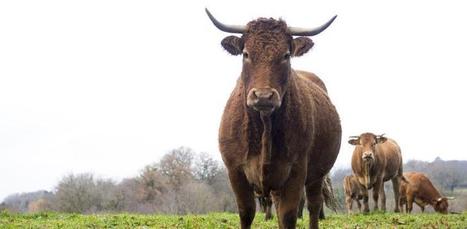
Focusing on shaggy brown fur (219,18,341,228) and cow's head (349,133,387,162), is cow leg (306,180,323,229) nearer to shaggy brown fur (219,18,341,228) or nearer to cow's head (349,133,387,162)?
shaggy brown fur (219,18,341,228)

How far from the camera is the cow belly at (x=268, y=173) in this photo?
289 inches

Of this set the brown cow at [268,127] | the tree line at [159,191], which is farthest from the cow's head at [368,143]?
the tree line at [159,191]

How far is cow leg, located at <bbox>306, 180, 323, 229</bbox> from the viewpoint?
9828 mm

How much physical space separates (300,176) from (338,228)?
4372mm

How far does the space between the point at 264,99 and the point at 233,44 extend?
163 centimetres

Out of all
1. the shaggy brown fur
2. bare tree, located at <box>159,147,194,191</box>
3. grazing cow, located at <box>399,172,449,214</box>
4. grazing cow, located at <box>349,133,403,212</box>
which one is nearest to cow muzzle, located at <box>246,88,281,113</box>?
the shaggy brown fur

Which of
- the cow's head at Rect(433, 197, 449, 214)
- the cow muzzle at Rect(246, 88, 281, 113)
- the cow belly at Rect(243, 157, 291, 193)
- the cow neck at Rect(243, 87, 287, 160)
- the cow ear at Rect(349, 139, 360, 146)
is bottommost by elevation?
the cow's head at Rect(433, 197, 449, 214)

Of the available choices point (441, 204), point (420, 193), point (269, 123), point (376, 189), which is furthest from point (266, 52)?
point (420, 193)

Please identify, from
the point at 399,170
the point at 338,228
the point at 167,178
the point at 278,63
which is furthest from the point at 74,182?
the point at 278,63

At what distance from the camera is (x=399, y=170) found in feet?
82.6

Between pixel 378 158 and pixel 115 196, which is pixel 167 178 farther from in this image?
pixel 378 158

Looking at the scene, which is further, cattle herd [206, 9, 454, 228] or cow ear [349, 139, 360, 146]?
cow ear [349, 139, 360, 146]

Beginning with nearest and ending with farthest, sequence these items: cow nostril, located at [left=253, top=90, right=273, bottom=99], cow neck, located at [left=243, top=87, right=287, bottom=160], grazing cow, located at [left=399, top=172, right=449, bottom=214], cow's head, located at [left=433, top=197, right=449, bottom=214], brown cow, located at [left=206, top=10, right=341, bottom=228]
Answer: cow nostril, located at [left=253, top=90, right=273, bottom=99]
brown cow, located at [left=206, top=10, right=341, bottom=228]
cow neck, located at [left=243, top=87, right=287, bottom=160]
cow's head, located at [left=433, top=197, right=449, bottom=214]
grazing cow, located at [left=399, top=172, right=449, bottom=214]

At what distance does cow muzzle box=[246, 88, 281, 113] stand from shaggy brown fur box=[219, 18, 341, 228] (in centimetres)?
19
